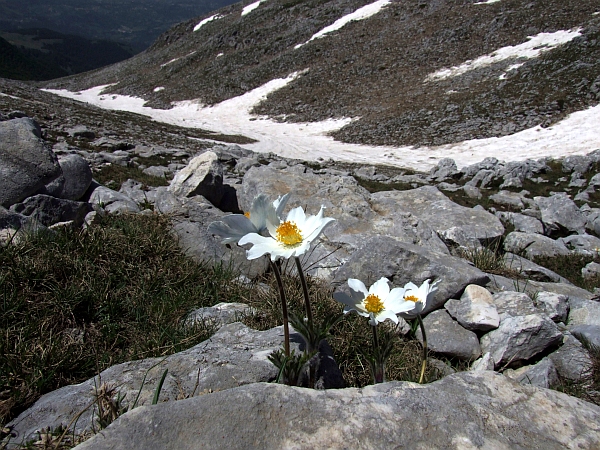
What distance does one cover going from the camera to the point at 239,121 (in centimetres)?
4288

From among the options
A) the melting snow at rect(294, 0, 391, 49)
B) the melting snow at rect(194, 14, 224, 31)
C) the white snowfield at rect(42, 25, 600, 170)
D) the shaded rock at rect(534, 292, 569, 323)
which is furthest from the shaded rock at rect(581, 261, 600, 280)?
the melting snow at rect(194, 14, 224, 31)

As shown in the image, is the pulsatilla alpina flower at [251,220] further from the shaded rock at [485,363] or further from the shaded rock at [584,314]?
the shaded rock at [584,314]

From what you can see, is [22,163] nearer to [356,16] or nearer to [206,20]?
[356,16]

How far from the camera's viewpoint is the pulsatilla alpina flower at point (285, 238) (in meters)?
1.68

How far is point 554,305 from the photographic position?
13.9 feet

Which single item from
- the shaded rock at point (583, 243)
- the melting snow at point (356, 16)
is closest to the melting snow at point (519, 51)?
the melting snow at point (356, 16)

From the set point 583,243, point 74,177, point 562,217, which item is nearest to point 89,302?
point 74,177

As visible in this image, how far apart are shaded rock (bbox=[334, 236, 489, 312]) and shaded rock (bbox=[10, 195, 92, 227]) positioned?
12.1ft

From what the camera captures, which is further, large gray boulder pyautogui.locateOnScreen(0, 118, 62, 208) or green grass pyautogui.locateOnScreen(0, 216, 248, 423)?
large gray boulder pyautogui.locateOnScreen(0, 118, 62, 208)

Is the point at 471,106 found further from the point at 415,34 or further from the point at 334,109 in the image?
the point at 415,34

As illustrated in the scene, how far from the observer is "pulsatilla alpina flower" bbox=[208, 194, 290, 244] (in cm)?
182

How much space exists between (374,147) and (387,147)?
39.5 inches

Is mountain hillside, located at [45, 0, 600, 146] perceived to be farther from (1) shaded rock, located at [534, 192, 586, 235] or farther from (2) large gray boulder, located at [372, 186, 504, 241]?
(2) large gray boulder, located at [372, 186, 504, 241]

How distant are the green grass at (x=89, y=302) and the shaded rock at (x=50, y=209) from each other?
1.45 m
